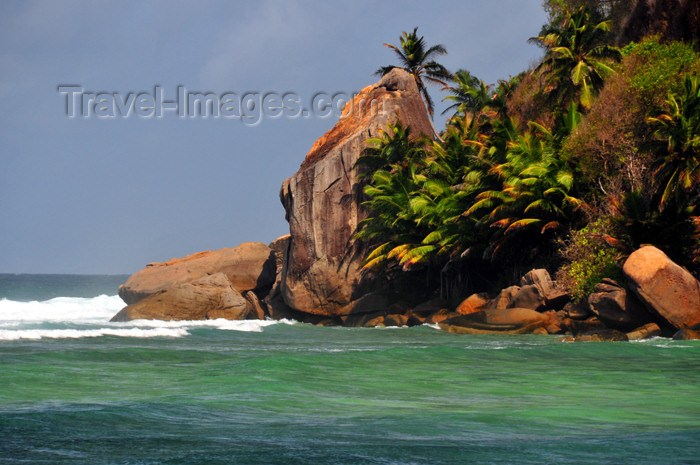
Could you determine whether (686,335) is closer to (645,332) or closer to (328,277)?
(645,332)

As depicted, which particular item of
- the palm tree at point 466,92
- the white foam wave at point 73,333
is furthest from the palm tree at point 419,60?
the white foam wave at point 73,333

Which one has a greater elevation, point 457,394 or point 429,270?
point 429,270

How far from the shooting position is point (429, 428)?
23.4ft

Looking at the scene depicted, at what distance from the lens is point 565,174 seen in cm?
2170

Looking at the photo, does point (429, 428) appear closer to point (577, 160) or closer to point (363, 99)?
point (577, 160)

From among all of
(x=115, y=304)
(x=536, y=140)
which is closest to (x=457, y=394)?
(x=536, y=140)

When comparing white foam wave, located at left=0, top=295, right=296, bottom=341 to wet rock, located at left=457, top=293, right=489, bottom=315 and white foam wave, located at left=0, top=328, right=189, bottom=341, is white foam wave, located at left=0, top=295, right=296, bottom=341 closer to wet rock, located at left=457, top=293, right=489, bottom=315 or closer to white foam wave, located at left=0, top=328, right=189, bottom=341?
white foam wave, located at left=0, top=328, right=189, bottom=341

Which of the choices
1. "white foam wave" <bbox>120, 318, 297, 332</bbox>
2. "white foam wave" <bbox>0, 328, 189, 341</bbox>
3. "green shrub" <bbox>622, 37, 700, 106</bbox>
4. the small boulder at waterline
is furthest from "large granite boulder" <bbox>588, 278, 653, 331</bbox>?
"white foam wave" <bbox>0, 328, 189, 341</bbox>

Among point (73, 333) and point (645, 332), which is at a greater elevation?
point (73, 333)

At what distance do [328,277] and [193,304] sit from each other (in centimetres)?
581

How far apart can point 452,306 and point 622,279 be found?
349 inches

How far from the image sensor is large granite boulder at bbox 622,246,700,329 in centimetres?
1648

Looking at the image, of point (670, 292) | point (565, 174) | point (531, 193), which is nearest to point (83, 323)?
point (531, 193)

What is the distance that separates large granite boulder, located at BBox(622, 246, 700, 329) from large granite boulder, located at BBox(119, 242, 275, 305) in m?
19.4
